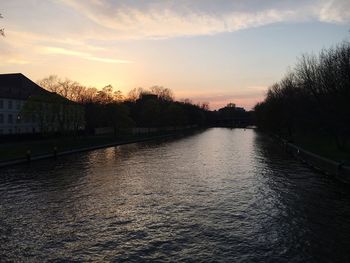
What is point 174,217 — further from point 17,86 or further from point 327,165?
point 17,86

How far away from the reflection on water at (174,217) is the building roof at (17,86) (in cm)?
6074

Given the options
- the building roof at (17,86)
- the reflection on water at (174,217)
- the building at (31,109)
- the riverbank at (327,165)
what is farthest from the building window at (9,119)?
the riverbank at (327,165)

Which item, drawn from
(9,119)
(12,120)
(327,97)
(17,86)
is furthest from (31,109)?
(327,97)

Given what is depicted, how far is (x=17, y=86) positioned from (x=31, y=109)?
1259 inches

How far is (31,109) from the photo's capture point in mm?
68562

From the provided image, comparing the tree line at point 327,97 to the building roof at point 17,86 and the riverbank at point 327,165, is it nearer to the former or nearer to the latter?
the riverbank at point 327,165

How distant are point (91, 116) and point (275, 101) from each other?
45767mm

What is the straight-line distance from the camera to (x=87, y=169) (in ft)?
133

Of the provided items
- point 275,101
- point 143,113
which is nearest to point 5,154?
point 275,101

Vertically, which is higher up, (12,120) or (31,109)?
(31,109)

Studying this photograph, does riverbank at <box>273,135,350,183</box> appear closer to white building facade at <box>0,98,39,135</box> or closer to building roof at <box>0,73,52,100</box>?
white building facade at <box>0,98,39,135</box>

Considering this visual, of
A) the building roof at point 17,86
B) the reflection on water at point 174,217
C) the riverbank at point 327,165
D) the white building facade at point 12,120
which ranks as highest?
the building roof at point 17,86

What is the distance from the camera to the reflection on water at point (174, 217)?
50.0ft

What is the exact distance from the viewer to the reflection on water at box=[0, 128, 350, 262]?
50.0 feet
